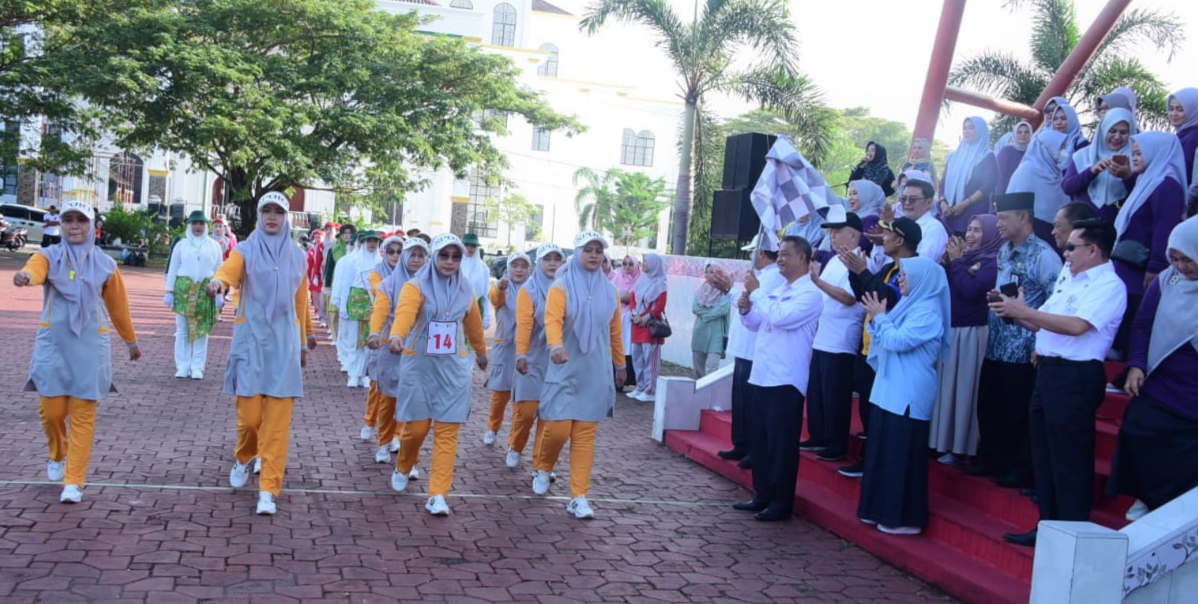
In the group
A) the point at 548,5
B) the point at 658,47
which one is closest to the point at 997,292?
the point at 658,47

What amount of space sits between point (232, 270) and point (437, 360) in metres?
1.42

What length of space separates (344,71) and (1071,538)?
29100 mm

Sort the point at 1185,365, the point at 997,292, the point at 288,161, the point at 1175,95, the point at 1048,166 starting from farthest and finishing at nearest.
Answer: the point at 288,161
the point at 1048,166
the point at 1175,95
the point at 997,292
the point at 1185,365

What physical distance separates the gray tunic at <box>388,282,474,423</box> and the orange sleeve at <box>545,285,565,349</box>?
Answer: 61cm

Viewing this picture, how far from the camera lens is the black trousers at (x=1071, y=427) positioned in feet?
17.2

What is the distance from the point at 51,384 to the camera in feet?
20.5

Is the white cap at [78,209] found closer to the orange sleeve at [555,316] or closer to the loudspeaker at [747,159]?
the orange sleeve at [555,316]

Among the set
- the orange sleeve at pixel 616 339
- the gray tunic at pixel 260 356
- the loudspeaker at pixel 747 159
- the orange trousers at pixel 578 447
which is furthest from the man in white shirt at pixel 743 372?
the loudspeaker at pixel 747 159

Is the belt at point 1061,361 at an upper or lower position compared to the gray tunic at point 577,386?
upper

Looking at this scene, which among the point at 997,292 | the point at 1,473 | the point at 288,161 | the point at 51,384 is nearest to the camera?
the point at 997,292

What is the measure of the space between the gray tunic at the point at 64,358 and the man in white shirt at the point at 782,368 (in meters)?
4.24

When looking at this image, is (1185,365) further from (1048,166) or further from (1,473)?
(1,473)

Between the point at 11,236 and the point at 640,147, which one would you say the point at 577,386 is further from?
the point at 640,147

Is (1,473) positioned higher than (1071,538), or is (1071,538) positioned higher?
(1071,538)
